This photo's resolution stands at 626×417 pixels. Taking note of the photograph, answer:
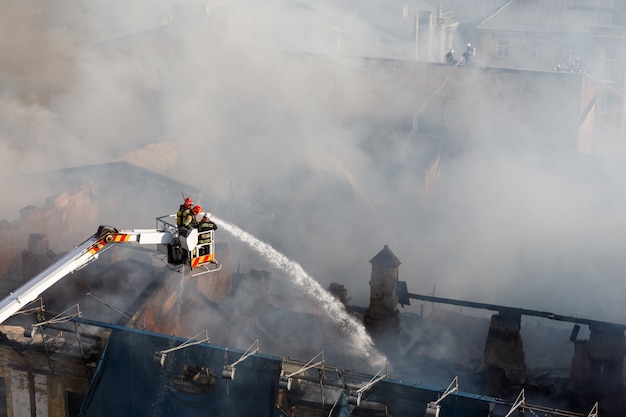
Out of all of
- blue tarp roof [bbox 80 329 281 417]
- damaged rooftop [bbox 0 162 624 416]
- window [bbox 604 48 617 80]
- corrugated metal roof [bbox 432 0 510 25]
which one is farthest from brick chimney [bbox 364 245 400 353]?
corrugated metal roof [bbox 432 0 510 25]

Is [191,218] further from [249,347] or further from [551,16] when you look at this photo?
[551,16]

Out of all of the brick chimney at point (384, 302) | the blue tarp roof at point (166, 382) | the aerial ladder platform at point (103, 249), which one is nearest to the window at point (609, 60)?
the brick chimney at point (384, 302)

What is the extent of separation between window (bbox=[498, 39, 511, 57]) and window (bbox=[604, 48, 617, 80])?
169 inches

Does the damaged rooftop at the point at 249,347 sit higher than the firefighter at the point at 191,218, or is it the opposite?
the firefighter at the point at 191,218

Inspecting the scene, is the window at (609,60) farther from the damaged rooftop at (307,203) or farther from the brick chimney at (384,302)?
the brick chimney at (384,302)

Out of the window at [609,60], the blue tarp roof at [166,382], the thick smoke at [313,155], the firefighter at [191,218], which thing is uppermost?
the window at [609,60]

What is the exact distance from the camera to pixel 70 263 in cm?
1002

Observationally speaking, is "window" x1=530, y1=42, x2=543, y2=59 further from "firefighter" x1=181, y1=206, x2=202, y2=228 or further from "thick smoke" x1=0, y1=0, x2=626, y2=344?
"firefighter" x1=181, y1=206, x2=202, y2=228

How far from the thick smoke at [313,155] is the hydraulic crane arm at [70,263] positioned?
1129 centimetres

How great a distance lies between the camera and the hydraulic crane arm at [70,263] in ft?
31.7

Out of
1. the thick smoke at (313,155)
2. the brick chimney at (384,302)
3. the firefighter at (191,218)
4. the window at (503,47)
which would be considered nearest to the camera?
the firefighter at (191,218)

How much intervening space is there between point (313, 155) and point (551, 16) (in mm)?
15995

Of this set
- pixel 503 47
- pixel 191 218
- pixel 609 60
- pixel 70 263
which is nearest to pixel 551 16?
pixel 503 47

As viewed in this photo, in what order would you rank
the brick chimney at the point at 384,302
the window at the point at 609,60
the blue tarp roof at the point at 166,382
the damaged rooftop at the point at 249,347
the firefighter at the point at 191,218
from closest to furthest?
1. the firefighter at the point at 191,218
2. the damaged rooftop at the point at 249,347
3. the blue tarp roof at the point at 166,382
4. the brick chimney at the point at 384,302
5. the window at the point at 609,60
